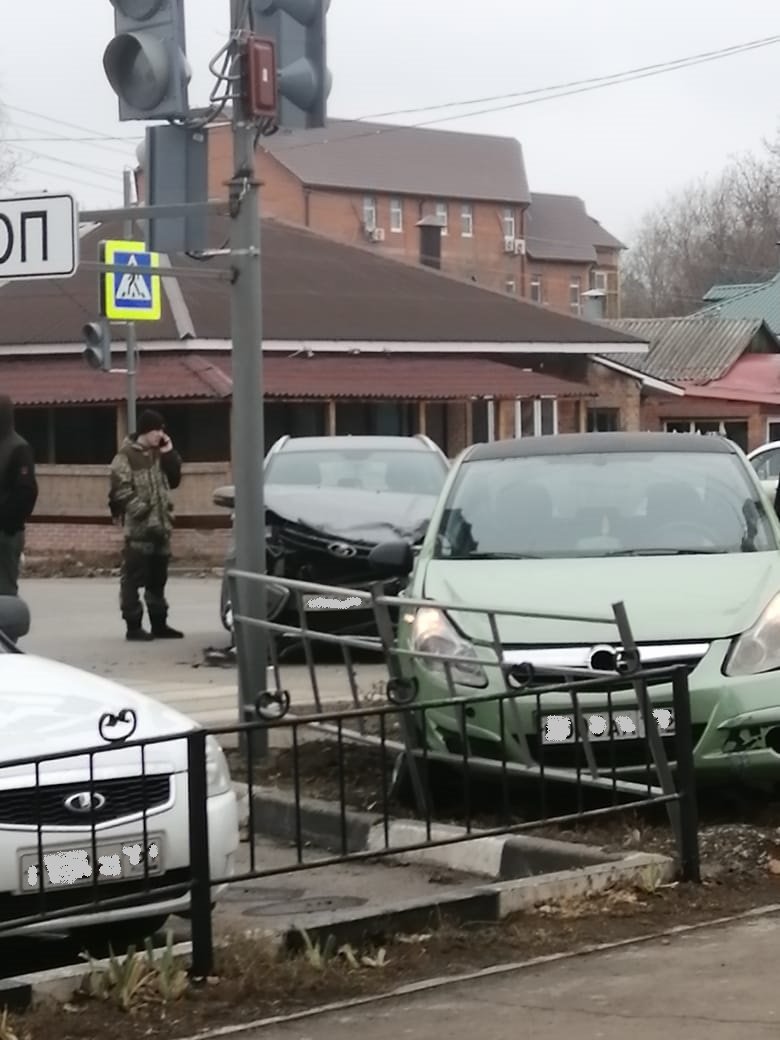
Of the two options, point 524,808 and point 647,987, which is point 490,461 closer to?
point 524,808

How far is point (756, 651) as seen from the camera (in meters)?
8.19

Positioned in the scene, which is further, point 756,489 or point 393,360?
point 393,360

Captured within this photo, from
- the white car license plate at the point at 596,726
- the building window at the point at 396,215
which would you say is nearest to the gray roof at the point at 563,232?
the building window at the point at 396,215

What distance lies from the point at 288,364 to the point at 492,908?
98.4ft

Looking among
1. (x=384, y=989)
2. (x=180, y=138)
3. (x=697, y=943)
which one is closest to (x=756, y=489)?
(x=180, y=138)

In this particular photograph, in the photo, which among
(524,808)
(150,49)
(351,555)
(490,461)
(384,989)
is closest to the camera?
(384,989)

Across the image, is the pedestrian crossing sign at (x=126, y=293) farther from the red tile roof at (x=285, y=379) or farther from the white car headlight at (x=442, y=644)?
the white car headlight at (x=442, y=644)

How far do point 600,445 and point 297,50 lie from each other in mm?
2356

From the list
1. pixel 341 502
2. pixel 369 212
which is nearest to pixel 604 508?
pixel 341 502

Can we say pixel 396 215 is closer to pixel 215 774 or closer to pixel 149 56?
pixel 149 56

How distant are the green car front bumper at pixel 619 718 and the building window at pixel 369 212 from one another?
8782 centimetres

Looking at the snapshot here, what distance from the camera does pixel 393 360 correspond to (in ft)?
127

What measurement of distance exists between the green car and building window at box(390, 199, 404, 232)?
88.8m

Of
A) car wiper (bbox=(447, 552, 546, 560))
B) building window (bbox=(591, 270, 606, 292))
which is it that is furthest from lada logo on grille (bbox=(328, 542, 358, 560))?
building window (bbox=(591, 270, 606, 292))
